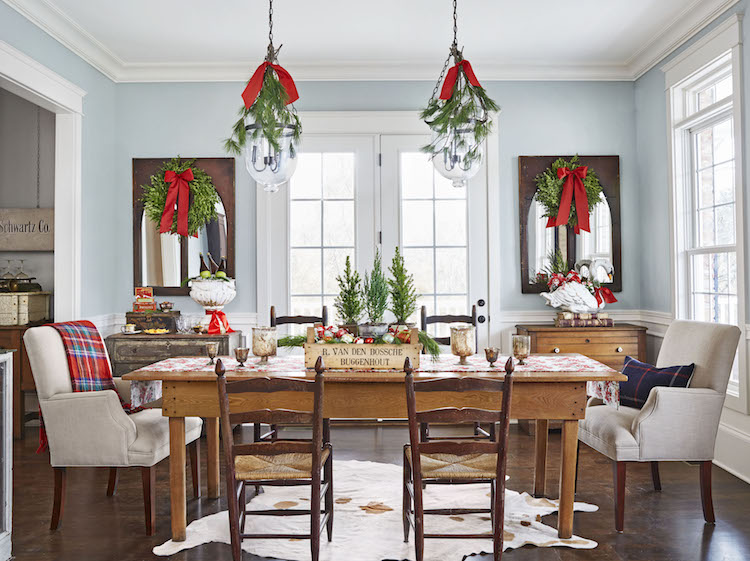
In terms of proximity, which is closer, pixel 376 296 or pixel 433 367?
pixel 433 367

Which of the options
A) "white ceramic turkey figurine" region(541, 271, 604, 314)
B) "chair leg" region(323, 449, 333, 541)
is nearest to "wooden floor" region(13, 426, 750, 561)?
"chair leg" region(323, 449, 333, 541)

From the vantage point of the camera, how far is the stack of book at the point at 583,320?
4.87m

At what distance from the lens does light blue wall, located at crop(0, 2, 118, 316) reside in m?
4.65

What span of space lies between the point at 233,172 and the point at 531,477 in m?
3.31

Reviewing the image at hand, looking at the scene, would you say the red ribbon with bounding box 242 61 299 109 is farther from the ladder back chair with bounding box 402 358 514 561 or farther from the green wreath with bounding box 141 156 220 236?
the green wreath with bounding box 141 156 220 236

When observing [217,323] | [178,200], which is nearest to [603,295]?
[217,323]

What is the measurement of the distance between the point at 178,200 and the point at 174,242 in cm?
35

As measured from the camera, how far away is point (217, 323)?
15.8 feet

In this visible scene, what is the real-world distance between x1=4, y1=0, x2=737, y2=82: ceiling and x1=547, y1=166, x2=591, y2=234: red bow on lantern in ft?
2.73

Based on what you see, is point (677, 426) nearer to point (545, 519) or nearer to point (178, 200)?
point (545, 519)

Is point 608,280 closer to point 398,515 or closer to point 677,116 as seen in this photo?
point 677,116

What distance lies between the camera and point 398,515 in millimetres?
3193

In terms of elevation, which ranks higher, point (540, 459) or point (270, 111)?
point (270, 111)

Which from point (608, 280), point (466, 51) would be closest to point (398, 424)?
point (608, 280)
